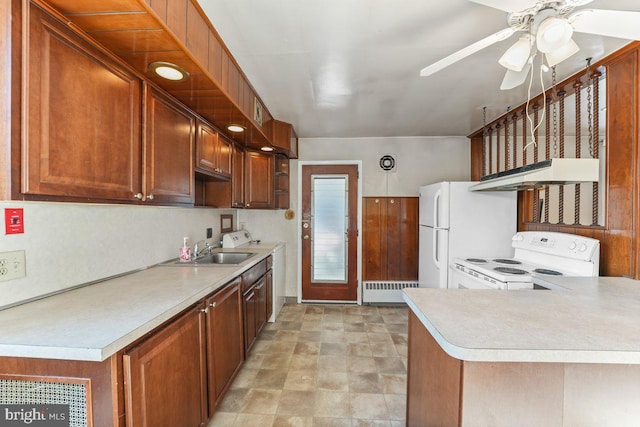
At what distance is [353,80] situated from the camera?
221cm

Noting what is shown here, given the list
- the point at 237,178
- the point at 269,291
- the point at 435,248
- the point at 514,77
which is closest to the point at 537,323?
the point at 514,77

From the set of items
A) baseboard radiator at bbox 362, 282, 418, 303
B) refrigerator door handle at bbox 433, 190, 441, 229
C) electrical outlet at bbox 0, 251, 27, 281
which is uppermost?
refrigerator door handle at bbox 433, 190, 441, 229

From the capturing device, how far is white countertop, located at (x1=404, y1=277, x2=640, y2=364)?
0.83 meters

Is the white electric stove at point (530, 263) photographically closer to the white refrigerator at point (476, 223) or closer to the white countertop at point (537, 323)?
the white refrigerator at point (476, 223)

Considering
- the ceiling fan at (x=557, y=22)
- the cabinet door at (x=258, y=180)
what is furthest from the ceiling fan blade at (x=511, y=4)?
the cabinet door at (x=258, y=180)

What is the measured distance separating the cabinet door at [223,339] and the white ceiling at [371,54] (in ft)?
5.27

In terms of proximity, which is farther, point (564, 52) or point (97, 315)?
point (564, 52)

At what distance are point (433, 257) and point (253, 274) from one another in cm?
198

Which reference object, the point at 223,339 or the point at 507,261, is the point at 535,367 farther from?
the point at 507,261

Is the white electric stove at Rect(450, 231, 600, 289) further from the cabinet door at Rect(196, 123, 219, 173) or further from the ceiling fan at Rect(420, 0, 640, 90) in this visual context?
the cabinet door at Rect(196, 123, 219, 173)

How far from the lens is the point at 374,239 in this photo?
3930mm

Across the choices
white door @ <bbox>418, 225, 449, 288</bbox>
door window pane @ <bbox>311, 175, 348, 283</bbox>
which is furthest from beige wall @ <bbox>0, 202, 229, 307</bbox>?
white door @ <bbox>418, 225, 449, 288</bbox>

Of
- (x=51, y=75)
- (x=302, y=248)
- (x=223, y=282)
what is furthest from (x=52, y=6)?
(x=302, y=248)

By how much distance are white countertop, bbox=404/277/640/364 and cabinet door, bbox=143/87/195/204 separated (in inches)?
58.9
